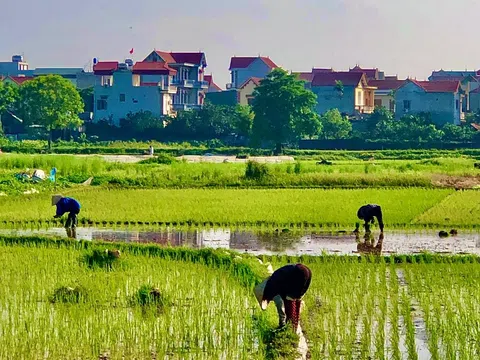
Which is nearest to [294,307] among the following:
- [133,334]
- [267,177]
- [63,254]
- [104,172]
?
[133,334]

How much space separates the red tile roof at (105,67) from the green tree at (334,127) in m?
13.0

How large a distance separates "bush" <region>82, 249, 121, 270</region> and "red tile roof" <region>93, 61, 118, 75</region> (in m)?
47.3

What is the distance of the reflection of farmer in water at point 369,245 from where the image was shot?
49.6 feet

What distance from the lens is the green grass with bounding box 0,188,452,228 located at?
61.8 feet

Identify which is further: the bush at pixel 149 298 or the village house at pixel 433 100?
the village house at pixel 433 100

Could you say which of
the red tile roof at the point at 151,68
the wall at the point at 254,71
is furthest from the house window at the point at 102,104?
the wall at the point at 254,71

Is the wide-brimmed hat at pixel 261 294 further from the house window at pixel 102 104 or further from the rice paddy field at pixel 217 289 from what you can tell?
the house window at pixel 102 104

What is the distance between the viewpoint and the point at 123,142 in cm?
5300

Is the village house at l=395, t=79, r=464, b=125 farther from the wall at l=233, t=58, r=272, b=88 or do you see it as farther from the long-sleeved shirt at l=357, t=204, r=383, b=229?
the long-sleeved shirt at l=357, t=204, r=383, b=229

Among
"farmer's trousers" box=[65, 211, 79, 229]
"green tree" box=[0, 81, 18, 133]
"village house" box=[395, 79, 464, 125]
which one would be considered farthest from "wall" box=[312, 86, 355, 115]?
"farmer's trousers" box=[65, 211, 79, 229]

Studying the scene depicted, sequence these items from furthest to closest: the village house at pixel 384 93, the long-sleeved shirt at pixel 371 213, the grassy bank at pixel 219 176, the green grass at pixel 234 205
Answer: the village house at pixel 384 93 → the grassy bank at pixel 219 176 → the green grass at pixel 234 205 → the long-sleeved shirt at pixel 371 213

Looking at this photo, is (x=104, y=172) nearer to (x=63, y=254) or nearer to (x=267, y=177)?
(x=267, y=177)

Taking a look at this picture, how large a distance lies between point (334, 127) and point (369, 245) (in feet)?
124

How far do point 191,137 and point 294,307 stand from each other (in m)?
45.2
